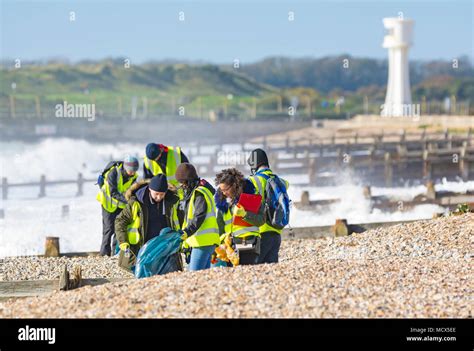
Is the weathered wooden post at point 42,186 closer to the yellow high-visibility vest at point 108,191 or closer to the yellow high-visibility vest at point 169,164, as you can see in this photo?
the yellow high-visibility vest at point 108,191

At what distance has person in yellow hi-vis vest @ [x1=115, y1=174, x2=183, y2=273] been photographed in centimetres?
1198

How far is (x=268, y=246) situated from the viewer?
12219mm

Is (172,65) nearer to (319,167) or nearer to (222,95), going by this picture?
(222,95)

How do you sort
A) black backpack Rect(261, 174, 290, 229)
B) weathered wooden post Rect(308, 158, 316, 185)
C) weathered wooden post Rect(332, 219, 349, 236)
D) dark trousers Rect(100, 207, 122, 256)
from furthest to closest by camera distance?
weathered wooden post Rect(308, 158, 316, 185) → weathered wooden post Rect(332, 219, 349, 236) → dark trousers Rect(100, 207, 122, 256) → black backpack Rect(261, 174, 290, 229)

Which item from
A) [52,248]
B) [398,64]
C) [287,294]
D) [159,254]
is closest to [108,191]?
[52,248]

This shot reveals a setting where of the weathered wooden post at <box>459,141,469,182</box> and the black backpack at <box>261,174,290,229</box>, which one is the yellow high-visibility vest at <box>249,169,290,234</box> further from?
the weathered wooden post at <box>459,141,469,182</box>

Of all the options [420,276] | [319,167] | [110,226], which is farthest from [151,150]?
[319,167]

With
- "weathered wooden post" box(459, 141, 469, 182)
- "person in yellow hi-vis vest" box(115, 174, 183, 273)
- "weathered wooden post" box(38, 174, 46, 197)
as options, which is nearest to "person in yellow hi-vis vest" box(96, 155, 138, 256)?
"person in yellow hi-vis vest" box(115, 174, 183, 273)

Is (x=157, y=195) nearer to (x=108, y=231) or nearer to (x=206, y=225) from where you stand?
(x=206, y=225)

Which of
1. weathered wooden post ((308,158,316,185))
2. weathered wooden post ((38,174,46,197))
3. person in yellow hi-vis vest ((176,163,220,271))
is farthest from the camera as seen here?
weathered wooden post ((308,158,316,185))

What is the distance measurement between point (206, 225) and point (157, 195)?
0.66 metres

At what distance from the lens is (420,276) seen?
11.9 m

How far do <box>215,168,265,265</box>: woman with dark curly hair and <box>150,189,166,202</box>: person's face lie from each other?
56cm
